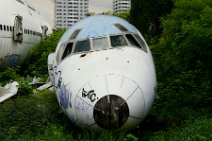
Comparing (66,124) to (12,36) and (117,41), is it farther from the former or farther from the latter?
(12,36)

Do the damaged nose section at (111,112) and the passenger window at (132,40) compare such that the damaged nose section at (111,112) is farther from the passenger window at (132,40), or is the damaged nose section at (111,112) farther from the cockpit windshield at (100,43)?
the passenger window at (132,40)

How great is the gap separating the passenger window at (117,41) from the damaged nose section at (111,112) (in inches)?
91.6

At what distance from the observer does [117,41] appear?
12.0 m

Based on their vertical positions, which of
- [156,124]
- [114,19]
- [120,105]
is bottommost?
[156,124]

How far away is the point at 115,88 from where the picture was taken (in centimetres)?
998

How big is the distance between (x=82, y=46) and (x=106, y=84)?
7.10ft

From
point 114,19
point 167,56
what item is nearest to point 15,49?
point 167,56

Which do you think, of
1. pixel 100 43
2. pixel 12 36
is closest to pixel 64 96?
pixel 100 43

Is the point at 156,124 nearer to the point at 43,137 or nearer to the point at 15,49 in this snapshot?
the point at 43,137

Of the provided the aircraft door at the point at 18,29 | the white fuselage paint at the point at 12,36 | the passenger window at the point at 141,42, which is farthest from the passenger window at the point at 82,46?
the aircraft door at the point at 18,29

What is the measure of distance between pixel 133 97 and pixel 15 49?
67.9 feet

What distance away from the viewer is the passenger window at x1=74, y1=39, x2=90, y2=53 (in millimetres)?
11883

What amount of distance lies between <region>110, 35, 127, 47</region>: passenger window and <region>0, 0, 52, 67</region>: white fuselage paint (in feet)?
51.5

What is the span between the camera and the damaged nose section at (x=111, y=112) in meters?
9.77
